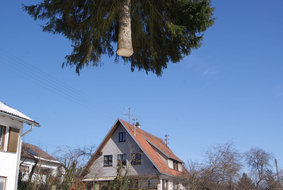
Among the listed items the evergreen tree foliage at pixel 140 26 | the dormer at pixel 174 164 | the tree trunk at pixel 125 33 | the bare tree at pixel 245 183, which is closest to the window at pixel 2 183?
the evergreen tree foliage at pixel 140 26

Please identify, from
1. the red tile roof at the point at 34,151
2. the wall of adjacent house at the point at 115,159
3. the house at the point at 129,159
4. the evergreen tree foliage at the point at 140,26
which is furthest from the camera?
the red tile roof at the point at 34,151

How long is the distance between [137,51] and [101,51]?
2.81ft

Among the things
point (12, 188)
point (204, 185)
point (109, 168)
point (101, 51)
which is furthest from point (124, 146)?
point (101, 51)

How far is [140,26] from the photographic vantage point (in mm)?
6457

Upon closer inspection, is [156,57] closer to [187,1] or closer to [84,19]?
[187,1]

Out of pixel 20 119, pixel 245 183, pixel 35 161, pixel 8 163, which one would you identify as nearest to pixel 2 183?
pixel 8 163

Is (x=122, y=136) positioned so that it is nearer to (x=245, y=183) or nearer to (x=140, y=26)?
(x=245, y=183)

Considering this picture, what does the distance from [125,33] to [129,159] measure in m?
24.7

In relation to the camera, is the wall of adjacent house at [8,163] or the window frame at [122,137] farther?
the window frame at [122,137]

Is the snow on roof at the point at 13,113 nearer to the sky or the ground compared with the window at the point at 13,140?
nearer to the sky

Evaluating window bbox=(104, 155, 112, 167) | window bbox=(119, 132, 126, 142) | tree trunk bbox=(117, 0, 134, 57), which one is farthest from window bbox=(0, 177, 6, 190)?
window bbox=(119, 132, 126, 142)

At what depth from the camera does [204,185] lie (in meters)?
19.0

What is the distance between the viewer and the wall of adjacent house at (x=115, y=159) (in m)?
28.5

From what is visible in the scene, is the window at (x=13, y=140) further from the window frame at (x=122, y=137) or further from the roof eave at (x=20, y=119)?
the window frame at (x=122, y=137)
